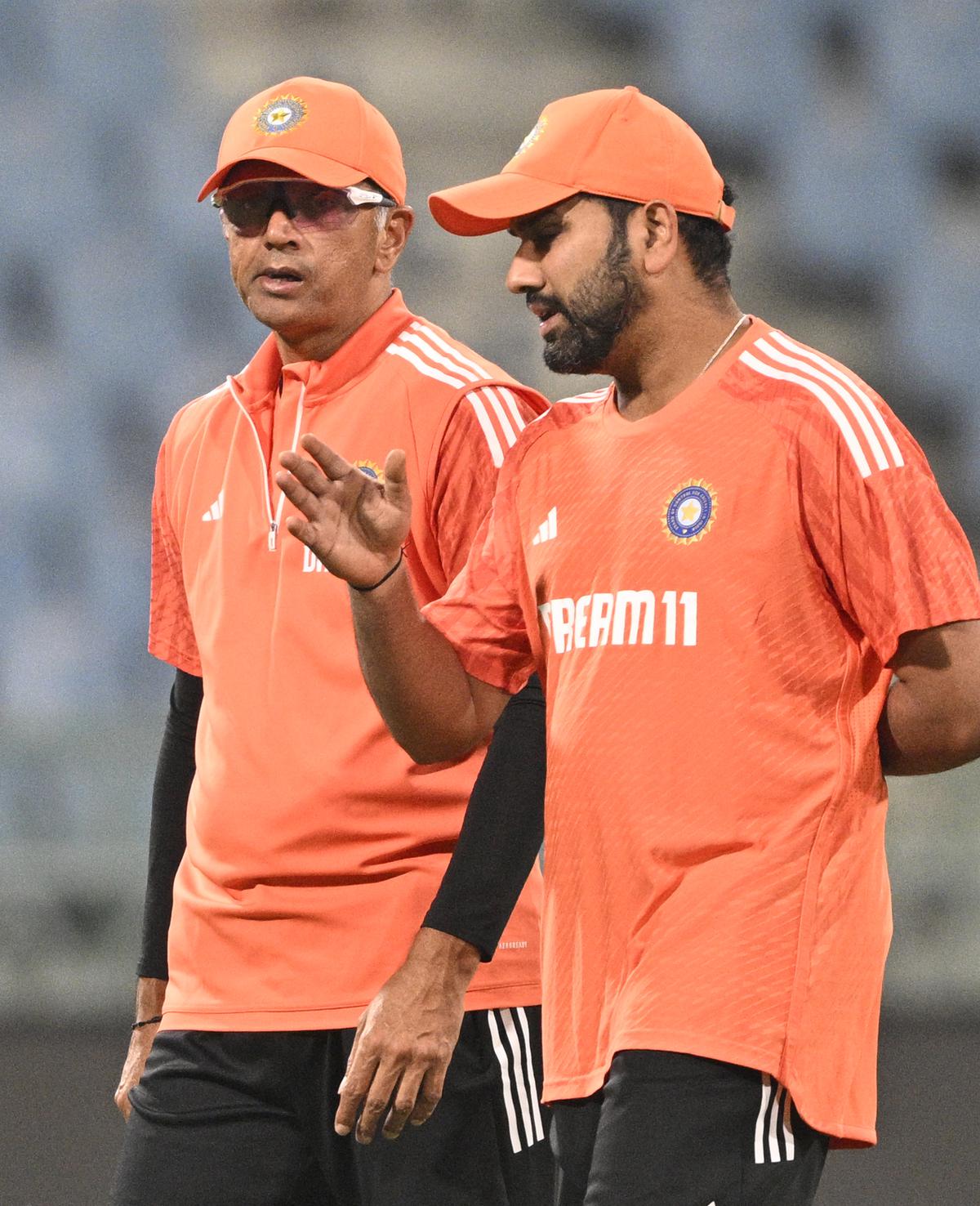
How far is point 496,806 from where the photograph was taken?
2.04 metres

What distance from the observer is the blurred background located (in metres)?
5.00

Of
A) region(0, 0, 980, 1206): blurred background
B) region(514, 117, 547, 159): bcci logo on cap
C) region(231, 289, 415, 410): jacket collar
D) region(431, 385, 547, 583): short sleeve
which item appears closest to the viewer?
region(514, 117, 547, 159): bcci logo on cap

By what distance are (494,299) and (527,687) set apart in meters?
3.21

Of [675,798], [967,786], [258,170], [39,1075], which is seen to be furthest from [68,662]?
[675,798]

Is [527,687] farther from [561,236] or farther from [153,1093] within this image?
[153,1093]

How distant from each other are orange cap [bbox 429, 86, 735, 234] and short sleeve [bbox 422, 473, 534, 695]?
0.94 ft

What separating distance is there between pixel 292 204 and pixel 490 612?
25.9 inches

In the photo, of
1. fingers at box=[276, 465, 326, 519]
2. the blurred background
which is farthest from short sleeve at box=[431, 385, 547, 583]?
the blurred background

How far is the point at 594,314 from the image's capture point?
1933 millimetres

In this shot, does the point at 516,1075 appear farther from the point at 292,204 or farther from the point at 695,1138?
the point at 292,204

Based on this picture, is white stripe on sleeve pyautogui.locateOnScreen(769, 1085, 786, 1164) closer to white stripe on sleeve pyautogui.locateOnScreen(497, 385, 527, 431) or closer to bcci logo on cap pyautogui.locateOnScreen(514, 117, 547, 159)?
white stripe on sleeve pyautogui.locateOnScreen(497, 385, 527, 431)

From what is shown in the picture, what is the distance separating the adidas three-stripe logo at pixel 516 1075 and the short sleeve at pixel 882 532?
61 centimetres

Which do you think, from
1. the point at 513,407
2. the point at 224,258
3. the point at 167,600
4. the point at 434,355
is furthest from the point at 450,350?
the point at 224,258

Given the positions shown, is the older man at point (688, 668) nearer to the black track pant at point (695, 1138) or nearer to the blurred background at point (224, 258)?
the black track pant at point (695, 1138)
